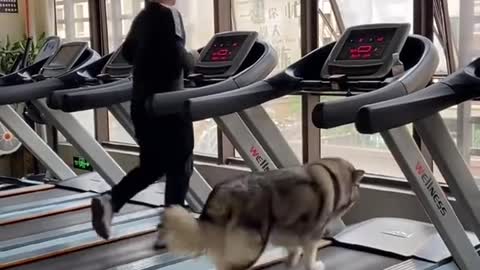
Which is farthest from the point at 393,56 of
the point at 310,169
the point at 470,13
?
the point at 470,13

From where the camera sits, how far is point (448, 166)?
3.11 metres

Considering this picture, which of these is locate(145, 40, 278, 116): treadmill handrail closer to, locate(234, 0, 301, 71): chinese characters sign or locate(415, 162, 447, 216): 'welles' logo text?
locate(415, 162, 447, 216): 'welles' logo text

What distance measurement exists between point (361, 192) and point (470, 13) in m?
1.32

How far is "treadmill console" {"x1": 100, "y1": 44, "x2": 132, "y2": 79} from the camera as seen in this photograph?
4555 millimetres

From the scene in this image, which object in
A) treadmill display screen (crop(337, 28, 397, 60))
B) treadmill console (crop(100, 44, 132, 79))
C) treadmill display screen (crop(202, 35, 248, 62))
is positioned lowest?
treadmill console (crop(100, 44, 132, 79))

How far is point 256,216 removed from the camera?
2264 mm

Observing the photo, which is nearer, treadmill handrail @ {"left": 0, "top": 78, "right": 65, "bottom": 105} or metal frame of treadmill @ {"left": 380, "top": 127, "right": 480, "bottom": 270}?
metal frame of treadmill @ {"left": 380, "top": 127, "right": 480, "bottom": 270}

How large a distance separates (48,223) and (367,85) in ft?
8.59

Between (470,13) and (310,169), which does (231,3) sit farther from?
(310,169)

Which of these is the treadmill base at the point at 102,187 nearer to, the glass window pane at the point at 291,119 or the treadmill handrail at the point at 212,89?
the glass window pane at the point at 291,119

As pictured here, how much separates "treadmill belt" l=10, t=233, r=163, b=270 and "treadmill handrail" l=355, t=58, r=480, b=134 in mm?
1708

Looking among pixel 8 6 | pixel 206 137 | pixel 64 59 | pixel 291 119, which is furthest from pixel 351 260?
pixel 8 6

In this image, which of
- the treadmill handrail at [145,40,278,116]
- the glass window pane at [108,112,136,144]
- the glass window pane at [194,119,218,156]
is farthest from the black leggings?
the glass window pane at [108,112,136,144]

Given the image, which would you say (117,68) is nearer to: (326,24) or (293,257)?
(326,24)
